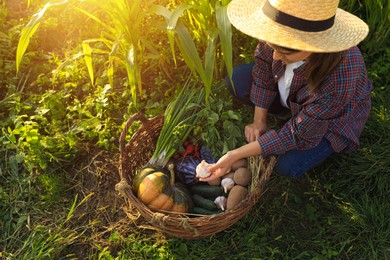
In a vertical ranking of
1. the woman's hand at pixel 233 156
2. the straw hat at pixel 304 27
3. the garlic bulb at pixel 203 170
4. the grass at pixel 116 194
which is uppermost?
the straw hat at pixel 304 27

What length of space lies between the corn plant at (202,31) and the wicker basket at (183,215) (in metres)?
0.34

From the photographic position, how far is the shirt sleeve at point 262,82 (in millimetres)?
1854

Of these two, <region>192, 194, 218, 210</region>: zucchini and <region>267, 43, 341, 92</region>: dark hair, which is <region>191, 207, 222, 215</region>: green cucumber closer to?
<region>192, 194, 218, 210</region>: zucchini

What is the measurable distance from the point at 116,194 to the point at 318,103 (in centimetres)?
104

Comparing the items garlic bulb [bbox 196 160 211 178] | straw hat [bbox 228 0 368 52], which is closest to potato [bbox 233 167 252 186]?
garlic bulb [bbox 196 160 211 178]

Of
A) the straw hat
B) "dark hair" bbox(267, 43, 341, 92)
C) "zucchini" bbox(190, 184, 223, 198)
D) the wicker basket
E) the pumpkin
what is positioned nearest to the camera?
the straw hat

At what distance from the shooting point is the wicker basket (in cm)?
163

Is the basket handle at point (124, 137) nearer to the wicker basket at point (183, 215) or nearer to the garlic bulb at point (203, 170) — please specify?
the wicker basket at point (183, 215)

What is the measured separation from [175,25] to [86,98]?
2.96 ft

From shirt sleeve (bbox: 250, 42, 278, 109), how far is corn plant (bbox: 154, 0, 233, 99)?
0.57 feet

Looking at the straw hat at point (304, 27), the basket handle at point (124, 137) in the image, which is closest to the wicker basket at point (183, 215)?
the basket handle at point (124, 137)

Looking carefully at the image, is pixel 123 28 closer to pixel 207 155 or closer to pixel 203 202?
pixel 207 155

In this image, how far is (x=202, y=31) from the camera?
2.09m

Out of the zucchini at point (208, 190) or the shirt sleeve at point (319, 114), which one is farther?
the zucchini at point (208, 190)
